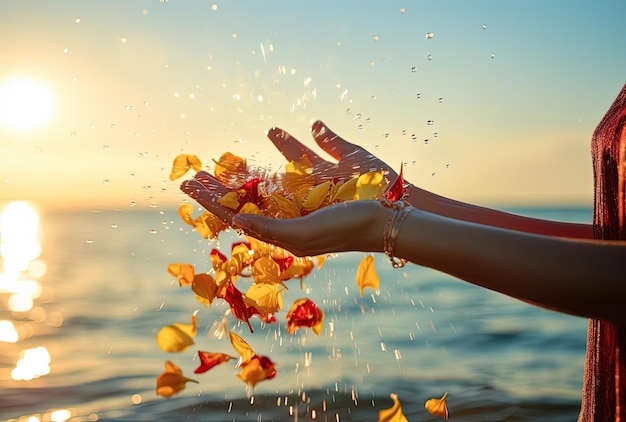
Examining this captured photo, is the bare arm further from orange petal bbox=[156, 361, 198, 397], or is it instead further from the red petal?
orange petal bbox=[156, 361, 198, 397]

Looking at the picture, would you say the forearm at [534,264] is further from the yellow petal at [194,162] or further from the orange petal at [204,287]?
the yellow petal at [194,162]

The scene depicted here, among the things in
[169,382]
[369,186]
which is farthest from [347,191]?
[169,382]

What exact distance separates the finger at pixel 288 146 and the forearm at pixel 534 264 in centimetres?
95

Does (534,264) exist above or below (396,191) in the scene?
below

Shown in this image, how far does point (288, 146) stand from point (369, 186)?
56 centimetres

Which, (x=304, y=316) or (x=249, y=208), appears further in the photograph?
(x=304, y=316)

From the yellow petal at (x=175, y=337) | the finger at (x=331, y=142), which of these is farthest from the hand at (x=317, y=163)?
the yellow petal at (x=175, y=337)

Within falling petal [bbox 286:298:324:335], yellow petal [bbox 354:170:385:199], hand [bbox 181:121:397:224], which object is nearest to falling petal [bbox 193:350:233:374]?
falling petal [bbox 286:298:324:335]

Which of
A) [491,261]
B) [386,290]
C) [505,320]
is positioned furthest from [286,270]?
[386,290]

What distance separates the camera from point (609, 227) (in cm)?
189

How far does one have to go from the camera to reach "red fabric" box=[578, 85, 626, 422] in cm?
183

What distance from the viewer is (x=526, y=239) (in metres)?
1.62

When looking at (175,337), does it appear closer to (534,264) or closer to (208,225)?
(208,225)

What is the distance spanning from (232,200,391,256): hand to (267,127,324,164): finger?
68cm
